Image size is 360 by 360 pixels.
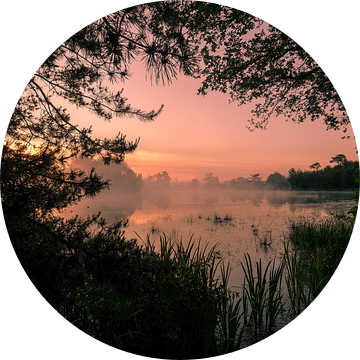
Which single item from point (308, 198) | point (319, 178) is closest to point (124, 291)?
point (308, 198)

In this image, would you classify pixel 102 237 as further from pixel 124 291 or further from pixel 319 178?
pixel 319 178

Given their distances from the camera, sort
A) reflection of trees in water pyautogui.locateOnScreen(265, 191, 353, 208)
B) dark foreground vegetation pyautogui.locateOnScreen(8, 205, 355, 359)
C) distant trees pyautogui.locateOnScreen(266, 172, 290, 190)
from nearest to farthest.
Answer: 1. dark foreground vegetation pyautogui.locateOnScreen(8, 205, 355, 359)
2. reflection of trees in water pyautogui.locateOnScreen(265, 191, 353, 208)
3. distant trees pyautogui.locateOnScreen(266, 172, 290, 190)

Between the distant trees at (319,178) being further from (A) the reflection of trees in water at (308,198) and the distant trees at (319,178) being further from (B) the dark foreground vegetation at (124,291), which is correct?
(B) the dark foreground vegetation at (124,291)

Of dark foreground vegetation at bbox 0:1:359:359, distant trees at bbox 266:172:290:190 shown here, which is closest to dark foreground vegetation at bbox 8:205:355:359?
dark foreground vegetation at bbox 0:1:359:359

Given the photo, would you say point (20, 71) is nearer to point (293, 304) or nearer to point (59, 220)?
point (59, 220)

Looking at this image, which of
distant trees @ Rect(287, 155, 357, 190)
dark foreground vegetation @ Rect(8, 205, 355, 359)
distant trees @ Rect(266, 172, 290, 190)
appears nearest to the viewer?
dark foreground vegetation @ Rect(8, 205, 355, 359)

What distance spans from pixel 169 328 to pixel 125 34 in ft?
13.5

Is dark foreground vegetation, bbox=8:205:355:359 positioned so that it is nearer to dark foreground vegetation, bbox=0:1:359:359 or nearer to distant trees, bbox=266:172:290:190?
dark foreground vegetation, bbox=0:1:359:359

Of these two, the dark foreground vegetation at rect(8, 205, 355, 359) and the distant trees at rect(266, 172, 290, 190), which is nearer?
the dark foreground vegetation at rect(8, 205, 355, 359)

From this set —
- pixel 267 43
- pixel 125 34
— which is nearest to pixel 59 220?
pixel 125 34

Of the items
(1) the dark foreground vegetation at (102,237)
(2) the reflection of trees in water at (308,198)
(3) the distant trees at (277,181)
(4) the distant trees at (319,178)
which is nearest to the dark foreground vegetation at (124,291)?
(1) the dark foreground vegetation at (102,237)

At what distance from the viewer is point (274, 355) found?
1.59m

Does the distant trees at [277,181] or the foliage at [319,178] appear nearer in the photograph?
the foliage at [319,178]

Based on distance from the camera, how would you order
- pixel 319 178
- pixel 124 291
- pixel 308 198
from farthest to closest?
1. pixel 319 178
2. pixel 308 198
3. pixel 124 291
